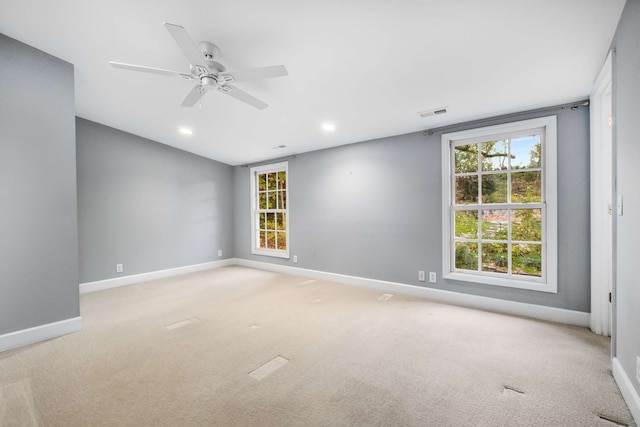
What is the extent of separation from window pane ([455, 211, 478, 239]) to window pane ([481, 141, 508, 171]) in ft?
1.95

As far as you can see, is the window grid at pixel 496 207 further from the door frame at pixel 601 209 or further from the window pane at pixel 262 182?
the window pane at pixel 262 182

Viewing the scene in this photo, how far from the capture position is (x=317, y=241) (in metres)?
4.77

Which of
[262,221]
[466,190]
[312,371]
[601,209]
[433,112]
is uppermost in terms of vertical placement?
[433,112]

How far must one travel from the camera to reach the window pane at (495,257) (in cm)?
316

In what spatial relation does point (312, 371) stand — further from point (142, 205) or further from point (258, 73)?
point (142, 205)

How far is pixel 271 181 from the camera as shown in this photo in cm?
566

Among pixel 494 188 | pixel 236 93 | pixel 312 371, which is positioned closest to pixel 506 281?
pixel 494 188

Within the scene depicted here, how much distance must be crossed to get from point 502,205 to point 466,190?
1.46ft

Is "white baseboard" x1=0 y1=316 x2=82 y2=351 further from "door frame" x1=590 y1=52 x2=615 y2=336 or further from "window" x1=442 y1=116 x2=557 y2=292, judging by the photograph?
"door frame" x1=590 y1=52 x2=615 y2=336

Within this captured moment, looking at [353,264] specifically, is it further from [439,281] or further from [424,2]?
[424,2]

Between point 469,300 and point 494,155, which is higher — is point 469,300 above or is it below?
below

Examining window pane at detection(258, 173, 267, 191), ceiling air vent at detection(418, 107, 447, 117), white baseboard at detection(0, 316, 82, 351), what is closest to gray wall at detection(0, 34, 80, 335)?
white baseboard at detection(0, 316, 82, 351)

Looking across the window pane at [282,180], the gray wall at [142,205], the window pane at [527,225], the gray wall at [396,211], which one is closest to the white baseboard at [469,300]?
the gray wall at [396,211]

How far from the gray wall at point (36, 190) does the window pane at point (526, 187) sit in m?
4.86
